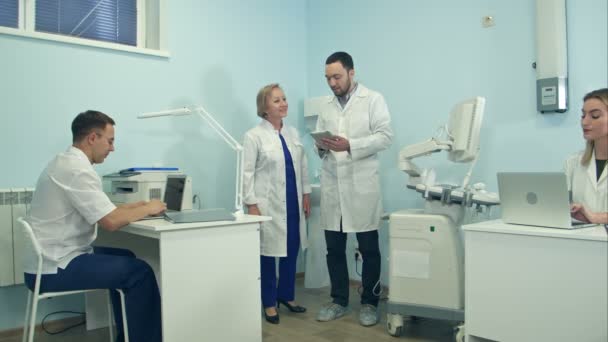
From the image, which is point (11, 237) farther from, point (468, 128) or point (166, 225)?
point (468, 128)

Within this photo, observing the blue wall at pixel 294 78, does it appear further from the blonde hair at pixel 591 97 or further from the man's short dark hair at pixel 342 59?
the man's short dark hair at pixel 342 59

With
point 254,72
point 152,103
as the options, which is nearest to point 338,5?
point 254,72

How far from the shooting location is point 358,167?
9.45ft

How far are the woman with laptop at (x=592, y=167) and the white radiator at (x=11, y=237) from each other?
8.74ft

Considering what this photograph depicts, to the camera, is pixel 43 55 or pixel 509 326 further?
pixel 43 55

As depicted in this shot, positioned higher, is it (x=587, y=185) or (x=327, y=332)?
(x=587, y=185)

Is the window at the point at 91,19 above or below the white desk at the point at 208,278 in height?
above

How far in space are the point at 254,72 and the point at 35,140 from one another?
1599mm

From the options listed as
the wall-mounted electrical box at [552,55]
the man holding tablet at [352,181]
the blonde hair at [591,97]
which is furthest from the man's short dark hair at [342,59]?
the blonde hair at [591,97]

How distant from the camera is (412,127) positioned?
10.9 ft

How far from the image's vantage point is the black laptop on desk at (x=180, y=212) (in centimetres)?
222

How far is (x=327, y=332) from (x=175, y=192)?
111 cm

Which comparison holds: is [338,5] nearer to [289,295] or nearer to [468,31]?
[468,31]

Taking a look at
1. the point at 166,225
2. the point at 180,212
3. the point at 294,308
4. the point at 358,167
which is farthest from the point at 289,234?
the point at 166,225
